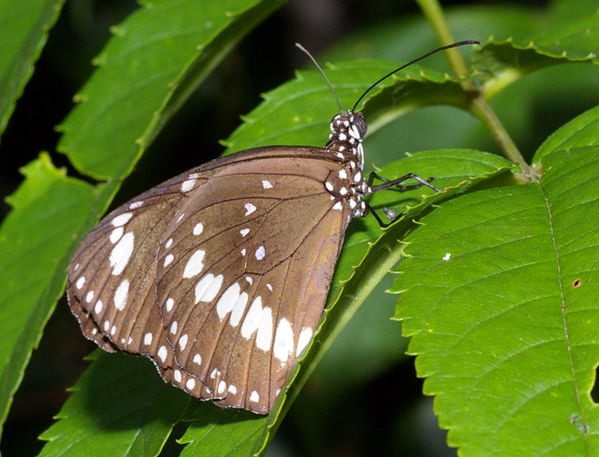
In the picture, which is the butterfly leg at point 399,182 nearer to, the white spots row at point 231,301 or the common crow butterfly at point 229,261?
the common crow butterfly at point 229,261

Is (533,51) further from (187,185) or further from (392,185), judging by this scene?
(187,185)

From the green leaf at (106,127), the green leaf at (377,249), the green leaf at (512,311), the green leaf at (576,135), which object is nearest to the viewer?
the green leaf at (512,311)

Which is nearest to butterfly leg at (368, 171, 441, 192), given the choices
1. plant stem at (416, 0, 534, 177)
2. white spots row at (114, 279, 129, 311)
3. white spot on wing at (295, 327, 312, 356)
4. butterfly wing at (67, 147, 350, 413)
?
butterfly wing at (67, 147, 350, 413)

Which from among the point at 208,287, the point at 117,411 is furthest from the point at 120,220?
the point at 117,411

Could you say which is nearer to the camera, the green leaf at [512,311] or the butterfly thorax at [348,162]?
the green leaf at [512,311]

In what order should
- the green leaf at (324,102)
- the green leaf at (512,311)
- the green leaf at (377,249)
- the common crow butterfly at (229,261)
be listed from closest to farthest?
the green leaf at (512,311), the green leaf at (377,249), the common crow butterfly at (229,261), the green leaf at (324,102)

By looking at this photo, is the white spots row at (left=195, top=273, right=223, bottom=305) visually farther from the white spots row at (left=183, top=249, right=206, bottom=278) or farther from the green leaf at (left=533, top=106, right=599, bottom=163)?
the green leaf at (left=533, top=106, right=599, bottom=163)

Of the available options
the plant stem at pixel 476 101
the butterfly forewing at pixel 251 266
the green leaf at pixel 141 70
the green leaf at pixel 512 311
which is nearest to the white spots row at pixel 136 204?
the butterfly forewing at pixel 251 266

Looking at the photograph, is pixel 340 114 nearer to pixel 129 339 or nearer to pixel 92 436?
pixel 129 339

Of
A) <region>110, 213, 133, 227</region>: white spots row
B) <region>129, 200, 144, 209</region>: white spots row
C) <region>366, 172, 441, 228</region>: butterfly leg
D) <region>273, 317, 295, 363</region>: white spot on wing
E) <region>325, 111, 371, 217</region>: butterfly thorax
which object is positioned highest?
<region>325, 111, 371, 217</region>: butterfly thorax
